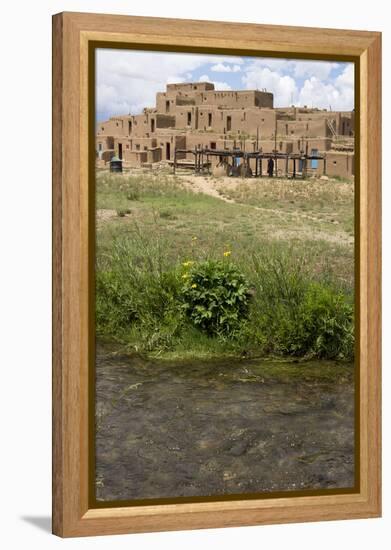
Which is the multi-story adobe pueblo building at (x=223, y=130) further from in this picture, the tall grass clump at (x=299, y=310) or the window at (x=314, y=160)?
the tall grass clump at (x=299, y=310)

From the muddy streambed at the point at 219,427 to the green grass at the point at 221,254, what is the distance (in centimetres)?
16

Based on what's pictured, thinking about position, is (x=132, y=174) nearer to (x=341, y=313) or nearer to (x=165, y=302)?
(x=165, y=302)

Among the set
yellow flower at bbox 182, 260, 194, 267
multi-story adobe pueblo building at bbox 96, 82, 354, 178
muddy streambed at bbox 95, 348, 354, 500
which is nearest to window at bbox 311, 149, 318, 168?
multi-story adobe pueblo building at bbox 96, 82, 354, 178

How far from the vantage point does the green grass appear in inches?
275

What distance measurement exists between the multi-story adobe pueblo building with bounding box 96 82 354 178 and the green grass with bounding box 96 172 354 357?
0.15m

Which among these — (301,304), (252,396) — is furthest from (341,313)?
(252,396)

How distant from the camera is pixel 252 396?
7.12m

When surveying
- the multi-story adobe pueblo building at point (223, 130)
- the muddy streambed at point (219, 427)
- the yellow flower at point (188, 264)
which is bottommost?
the muddy streambed at point (219, 427)

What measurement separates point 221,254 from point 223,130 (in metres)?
0.77

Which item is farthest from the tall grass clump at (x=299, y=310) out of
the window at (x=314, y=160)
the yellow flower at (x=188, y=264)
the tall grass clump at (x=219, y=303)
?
the window at (x=314, y=160)

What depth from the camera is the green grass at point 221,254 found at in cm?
698

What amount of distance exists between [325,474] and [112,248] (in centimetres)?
193

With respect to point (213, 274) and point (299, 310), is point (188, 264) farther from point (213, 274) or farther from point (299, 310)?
point (299, 310)

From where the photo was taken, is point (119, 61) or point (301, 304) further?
point (301, 304)
